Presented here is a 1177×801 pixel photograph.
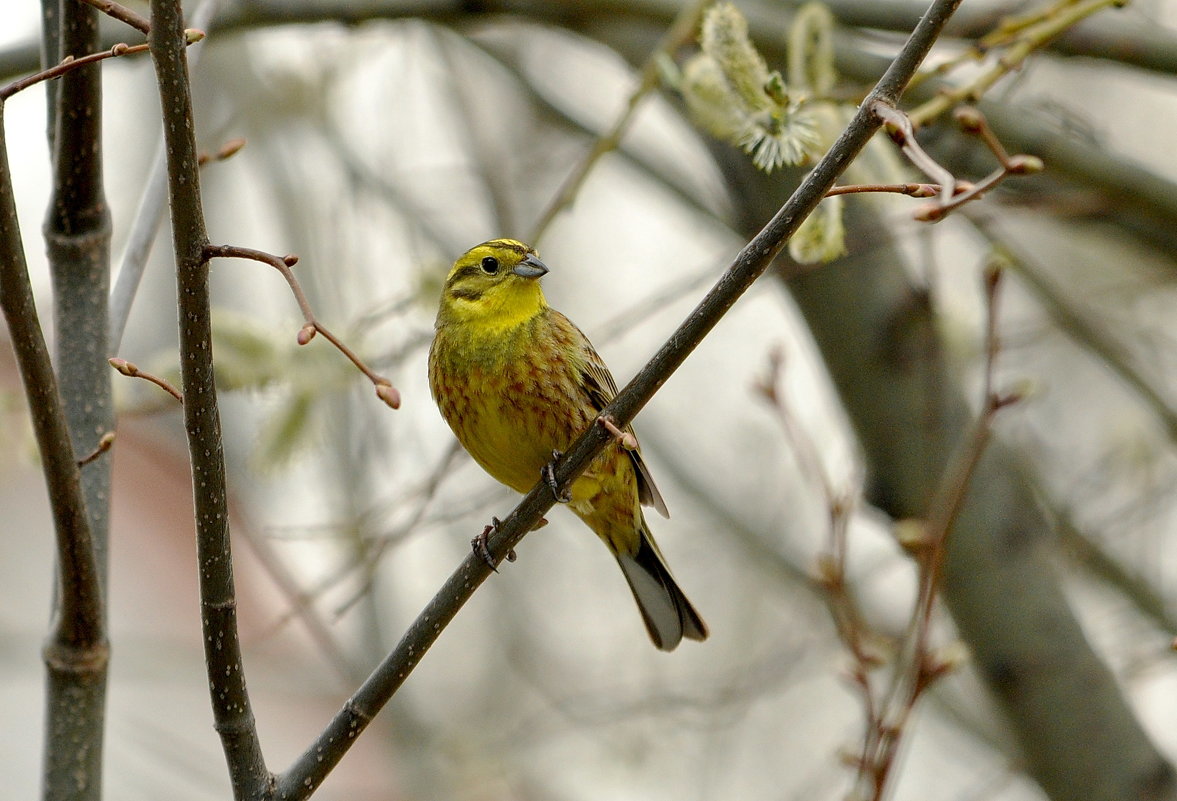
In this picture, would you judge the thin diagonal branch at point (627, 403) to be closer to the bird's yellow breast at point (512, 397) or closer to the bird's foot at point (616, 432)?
the bird's foot at point (616, 432)

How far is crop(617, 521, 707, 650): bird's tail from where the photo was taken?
4.04 metres

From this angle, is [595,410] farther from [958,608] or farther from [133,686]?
[133,686]

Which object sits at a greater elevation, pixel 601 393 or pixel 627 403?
pixel 627 403

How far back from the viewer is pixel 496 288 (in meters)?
4.20

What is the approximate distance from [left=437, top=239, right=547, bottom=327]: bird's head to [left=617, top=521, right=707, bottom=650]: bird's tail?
834 mm

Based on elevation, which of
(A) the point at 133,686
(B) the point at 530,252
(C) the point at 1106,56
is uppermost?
(C) the point at 1106,56

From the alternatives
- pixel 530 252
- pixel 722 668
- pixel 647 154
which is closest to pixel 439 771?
pixel 722 668

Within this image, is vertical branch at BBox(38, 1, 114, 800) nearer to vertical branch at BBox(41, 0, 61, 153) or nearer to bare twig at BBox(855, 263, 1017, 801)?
vertical branch at BBox(41, 0, 61, 153)

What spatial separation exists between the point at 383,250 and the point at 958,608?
4635 mm

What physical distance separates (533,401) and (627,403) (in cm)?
163

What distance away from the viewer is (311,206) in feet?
24.4

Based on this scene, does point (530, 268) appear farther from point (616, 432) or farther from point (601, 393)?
point (616, 432)

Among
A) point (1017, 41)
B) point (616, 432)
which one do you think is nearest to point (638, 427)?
point (1017, 41)

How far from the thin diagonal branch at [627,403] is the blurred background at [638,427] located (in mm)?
694
